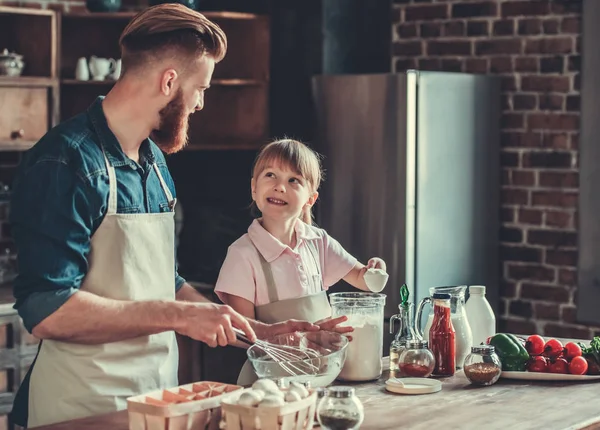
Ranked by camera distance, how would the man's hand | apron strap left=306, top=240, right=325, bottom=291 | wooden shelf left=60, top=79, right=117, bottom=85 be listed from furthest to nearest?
wooden shelf left=60, top=79, right=117, bottom=85 → apron strap left=306, top=240, right=325, bottom=291 → the man's hand

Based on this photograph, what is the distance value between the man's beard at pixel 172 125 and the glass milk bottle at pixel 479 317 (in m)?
0.92

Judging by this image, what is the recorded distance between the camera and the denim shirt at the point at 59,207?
2223 mm

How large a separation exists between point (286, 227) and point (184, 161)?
2.27 m

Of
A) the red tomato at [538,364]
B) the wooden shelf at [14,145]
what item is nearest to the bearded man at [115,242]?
the red tomato at [538,364]

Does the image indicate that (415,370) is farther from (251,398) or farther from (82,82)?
(82,82)

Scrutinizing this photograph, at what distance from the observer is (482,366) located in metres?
2.52

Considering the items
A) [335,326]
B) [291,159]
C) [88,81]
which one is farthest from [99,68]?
[335,326]

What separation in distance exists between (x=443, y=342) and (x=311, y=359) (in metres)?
0.43

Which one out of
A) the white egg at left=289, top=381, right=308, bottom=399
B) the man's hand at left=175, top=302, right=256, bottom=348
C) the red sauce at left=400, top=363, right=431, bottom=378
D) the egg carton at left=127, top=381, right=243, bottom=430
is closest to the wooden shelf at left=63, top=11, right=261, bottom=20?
the red sauce at left=400, top=363, right=431, bottom=378

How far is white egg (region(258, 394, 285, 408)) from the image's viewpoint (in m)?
1.93

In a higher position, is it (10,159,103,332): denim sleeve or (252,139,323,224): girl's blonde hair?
(252,139,323,224): girl's blonde hair

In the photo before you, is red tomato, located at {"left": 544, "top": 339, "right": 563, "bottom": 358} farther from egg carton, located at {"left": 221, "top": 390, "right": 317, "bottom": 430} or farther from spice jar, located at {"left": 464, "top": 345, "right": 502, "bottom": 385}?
egg carton, located at {"left": 221, "top": 390, "right": 317, "bottom": 430}

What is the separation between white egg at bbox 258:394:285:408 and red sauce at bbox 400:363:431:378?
0.69 m

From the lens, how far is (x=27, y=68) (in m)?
4.39
